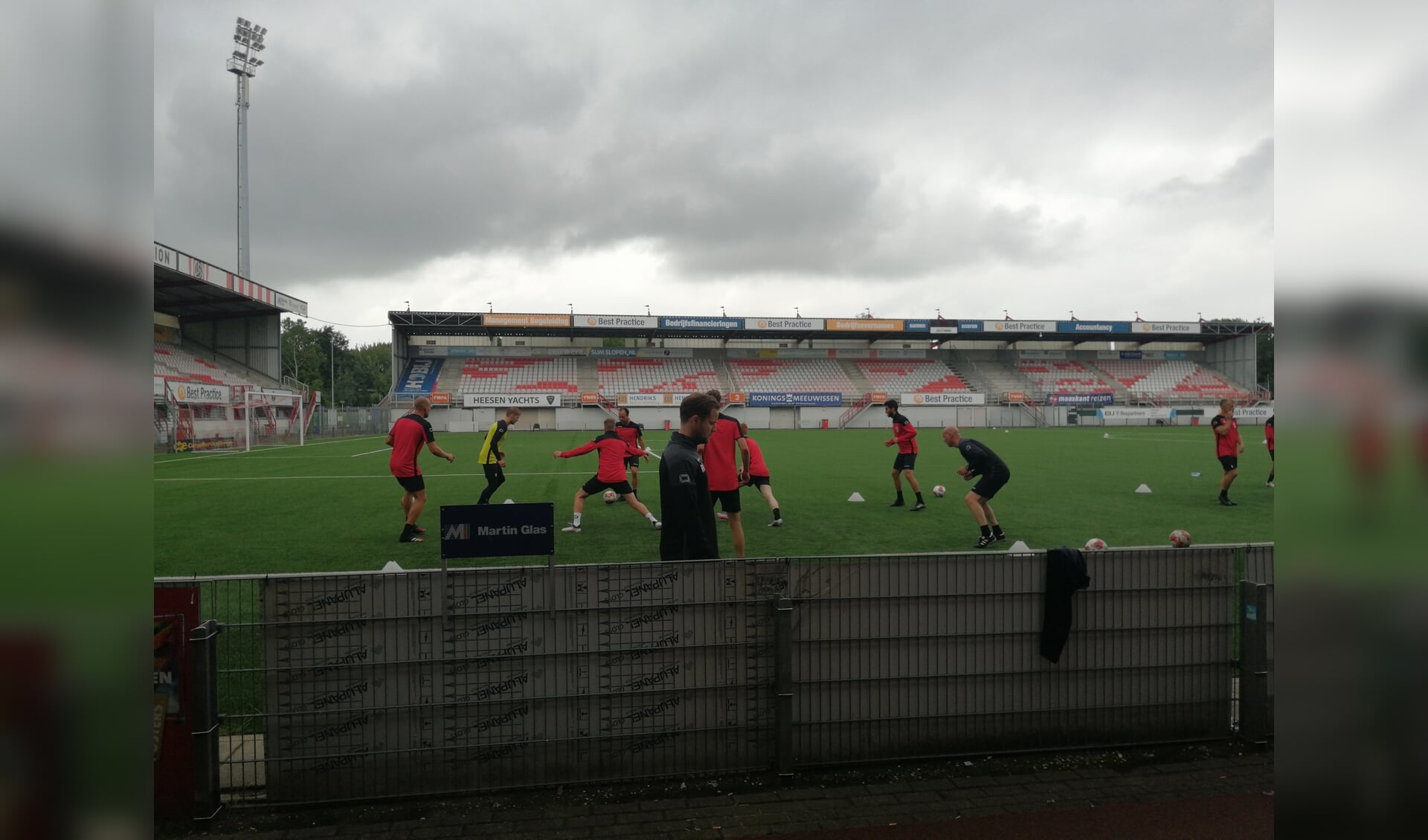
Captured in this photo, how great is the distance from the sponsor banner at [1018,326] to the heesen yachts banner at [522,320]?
33.4m

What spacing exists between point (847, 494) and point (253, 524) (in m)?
10.4

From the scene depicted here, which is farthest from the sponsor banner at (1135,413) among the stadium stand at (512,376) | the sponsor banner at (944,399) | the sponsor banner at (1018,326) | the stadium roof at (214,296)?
the stadium roof at (214,296)

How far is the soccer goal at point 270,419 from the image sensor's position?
33000 millimetres

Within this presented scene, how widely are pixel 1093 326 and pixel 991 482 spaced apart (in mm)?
61887

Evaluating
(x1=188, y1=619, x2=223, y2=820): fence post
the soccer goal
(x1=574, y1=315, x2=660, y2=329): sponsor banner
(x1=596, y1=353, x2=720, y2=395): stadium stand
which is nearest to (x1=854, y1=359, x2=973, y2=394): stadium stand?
(x1=596, y1=353, x2=720, y2=395): stadium stand

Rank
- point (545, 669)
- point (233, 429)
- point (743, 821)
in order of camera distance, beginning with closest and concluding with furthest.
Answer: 1. point (743, 821)
2. point (545, 669)
3. point (233, 429)

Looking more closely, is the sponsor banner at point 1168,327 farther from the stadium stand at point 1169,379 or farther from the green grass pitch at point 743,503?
the green grass pitch at point 743,503

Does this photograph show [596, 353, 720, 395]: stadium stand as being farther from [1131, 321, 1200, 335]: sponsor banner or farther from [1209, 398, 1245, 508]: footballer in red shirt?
[1209, 398, 1245, 508]: footballer in red shirt
